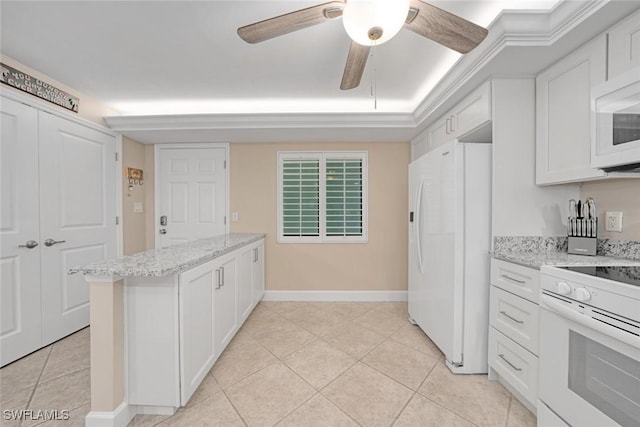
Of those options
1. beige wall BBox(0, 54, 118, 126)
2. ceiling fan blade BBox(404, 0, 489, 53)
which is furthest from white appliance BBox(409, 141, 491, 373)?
beige wall BBox(0, 54, 118, 126)

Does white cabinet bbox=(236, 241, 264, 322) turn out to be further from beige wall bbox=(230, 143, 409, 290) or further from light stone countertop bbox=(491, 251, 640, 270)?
light stone countertop bbox=(491, 251, 640, 270)

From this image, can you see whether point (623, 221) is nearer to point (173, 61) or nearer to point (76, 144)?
point (173, 61)

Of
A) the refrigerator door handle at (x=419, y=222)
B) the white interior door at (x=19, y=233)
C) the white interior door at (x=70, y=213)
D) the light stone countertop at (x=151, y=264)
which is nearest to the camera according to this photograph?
the light stone countertop at (x=151, y=264)

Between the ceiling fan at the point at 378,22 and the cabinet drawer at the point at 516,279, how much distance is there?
1302 mm

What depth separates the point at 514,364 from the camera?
63.6 inches

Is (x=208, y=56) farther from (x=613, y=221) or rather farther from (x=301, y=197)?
(x=613, y=221)

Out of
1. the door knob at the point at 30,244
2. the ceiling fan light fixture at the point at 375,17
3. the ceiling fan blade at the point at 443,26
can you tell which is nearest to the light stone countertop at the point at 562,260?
the ceiling fan blade at the point at 443,26

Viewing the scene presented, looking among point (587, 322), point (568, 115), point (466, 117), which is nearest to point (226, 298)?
point (587, 322)

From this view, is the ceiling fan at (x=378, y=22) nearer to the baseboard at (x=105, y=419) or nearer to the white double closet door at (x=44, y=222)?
the baseboard at (x=105, y=419)

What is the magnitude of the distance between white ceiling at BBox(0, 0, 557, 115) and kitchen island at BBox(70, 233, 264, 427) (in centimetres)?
154

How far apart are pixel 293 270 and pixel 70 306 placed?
2306 mm

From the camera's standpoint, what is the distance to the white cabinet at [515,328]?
1.48 meters

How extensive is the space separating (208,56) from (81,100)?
1.68 meters

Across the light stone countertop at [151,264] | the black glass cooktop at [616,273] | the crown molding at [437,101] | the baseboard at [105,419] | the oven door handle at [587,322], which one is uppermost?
the crown molding at [437,101]
